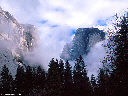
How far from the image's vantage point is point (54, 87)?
46312 millimetres

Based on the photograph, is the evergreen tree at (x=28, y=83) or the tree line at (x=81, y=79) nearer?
the tree line at (x=81, y=79)

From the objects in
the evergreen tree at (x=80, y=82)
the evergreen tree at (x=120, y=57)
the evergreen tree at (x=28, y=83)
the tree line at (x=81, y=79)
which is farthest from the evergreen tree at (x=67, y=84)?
the evergreen tree at (x=120, y=57)

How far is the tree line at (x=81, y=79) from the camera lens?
47.1 feet

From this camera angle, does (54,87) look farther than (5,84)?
No

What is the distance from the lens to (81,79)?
6047cm

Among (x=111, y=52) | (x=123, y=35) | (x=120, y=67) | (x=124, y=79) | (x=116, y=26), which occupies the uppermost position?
(x=116, y=26)

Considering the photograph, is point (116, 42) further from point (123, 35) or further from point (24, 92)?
point (24, 92)

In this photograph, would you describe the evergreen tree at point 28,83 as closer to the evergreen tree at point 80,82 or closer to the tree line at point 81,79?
the tree line at point 81,79

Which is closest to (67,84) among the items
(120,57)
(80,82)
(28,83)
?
(80,82)

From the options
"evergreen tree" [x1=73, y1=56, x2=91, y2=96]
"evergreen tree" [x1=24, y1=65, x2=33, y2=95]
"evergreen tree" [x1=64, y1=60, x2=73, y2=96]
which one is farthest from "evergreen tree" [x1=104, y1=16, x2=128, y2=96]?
"evergreen tree" [x1=24, y1=65, x2=33, y2=95]

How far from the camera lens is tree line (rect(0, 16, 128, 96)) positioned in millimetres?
14353

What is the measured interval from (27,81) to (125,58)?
185ft

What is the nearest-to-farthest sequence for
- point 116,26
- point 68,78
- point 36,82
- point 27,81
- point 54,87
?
point 116,26 < point 54,87 < point 68,78 < point 27,81 < point 36,82

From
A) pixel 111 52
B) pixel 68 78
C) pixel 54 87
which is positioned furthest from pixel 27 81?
pixel 111 52
